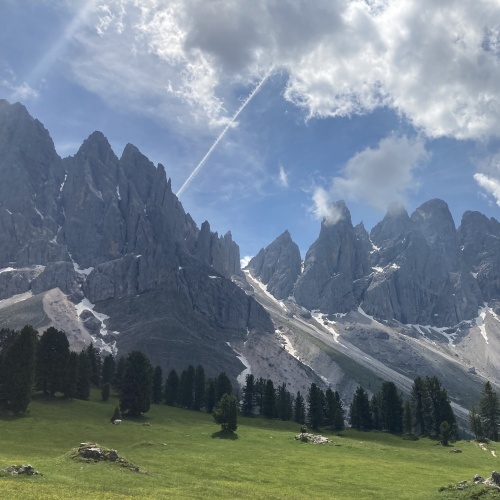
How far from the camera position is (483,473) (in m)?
61.0

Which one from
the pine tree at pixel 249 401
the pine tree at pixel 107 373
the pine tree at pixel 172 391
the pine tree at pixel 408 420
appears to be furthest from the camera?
the pine tree at pixel 107 373

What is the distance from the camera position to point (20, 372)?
8544 centimetres

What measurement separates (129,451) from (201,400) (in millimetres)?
86128

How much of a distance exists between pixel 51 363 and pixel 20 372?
19716 mm

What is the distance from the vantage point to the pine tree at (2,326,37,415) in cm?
8262

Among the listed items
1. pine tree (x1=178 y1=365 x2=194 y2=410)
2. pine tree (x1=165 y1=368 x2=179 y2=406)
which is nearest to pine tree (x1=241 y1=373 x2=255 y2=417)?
pine tree (x1=178 y1=365 x2=194 y2=410)

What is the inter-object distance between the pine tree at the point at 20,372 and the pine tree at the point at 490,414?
98.8 meters

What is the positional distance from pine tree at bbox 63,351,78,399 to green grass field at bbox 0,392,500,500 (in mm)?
5704

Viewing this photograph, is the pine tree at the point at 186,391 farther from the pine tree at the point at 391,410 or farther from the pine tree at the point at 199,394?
the pine tree at the point at 391,410

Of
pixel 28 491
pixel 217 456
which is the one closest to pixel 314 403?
pixel 217 456

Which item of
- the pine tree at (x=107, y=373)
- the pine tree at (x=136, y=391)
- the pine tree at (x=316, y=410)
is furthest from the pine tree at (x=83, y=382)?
the pine tree at (x=316, y=410)

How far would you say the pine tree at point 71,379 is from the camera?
343 ft

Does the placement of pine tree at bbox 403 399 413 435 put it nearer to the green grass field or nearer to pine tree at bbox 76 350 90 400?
the green grass field

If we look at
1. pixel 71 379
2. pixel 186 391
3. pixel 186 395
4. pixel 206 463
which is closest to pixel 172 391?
pixel 186 391
